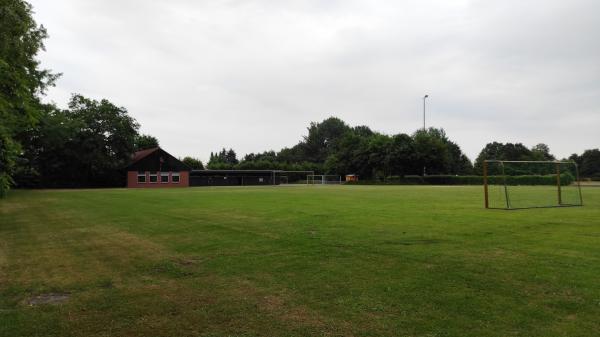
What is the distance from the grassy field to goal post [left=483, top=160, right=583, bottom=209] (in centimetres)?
1403

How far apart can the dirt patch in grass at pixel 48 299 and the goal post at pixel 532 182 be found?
22.8 m

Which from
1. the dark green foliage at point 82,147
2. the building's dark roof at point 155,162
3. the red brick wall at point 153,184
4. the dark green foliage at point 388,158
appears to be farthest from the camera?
the dark green foliage at point 388,158

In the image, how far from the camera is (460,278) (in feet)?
22.2

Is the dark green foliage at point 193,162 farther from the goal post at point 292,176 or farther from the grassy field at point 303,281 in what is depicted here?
the grassy field at point 303,281

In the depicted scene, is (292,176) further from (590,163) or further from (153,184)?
(590,163)

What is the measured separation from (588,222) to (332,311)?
501 inches

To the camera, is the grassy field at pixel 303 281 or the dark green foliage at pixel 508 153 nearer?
the grassy field at pixel 303 281

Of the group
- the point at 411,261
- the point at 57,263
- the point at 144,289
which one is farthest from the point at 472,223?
the point at 57,263

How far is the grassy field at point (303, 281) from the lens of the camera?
4.89 m

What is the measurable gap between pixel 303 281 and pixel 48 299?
12.0 ft

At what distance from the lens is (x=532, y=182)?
1480 inches

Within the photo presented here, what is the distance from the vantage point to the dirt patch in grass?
580 cm

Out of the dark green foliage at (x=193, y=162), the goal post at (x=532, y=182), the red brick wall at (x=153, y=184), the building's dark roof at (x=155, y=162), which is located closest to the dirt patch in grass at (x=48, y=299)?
the goal post at (x=532, y=182)

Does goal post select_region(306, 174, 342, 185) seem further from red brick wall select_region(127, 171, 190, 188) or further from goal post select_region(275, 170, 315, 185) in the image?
red brick wall select_region(127, 171, 190, 188)
